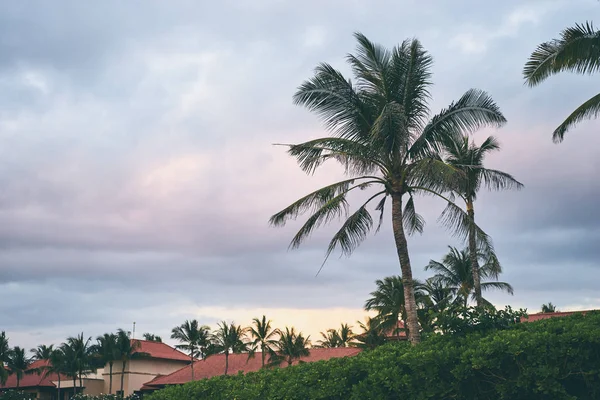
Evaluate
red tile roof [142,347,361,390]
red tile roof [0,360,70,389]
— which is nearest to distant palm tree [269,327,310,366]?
red tile roof [142,347,361,390]

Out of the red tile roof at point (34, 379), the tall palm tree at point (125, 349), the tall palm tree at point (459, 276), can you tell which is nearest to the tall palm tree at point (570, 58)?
the tall palm tree at point (459, 276)

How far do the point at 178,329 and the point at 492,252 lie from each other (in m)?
50.1

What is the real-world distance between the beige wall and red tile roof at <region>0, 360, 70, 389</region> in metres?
8.22

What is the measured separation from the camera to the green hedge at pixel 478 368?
1026cm

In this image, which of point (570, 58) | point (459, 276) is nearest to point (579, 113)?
point (570, 58)

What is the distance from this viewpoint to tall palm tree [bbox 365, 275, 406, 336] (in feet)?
152

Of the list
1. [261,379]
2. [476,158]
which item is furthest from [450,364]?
[476,158]

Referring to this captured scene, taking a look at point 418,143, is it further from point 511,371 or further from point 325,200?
point 511,371

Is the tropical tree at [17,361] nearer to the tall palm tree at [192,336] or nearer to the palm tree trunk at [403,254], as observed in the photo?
the tall palm tree at [192,336]

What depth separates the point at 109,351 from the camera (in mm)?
64312

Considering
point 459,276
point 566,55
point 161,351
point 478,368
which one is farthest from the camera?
point 161,351

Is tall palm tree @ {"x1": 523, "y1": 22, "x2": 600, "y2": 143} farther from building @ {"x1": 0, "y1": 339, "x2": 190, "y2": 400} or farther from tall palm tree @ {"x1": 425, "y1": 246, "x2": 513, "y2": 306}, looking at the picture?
building @ {"x1": 0, "y1": 339, "x2": 190, "y2": 400}

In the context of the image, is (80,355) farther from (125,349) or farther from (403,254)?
(403,254)

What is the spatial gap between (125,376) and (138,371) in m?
1.32
